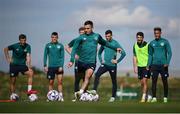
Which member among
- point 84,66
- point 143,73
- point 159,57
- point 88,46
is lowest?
point 143,73

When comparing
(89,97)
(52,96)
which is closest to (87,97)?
(89,97)

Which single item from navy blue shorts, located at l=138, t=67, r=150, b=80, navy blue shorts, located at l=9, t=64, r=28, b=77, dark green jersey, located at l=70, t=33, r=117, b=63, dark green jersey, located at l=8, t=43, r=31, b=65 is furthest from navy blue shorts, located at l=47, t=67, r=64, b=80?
navy blue shorts, located at l=138, t=67, r=150, b=80

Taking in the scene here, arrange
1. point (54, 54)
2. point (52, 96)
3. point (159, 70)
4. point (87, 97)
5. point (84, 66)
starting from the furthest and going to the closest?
point (54, 54) < point (159, 70) < point (52, 96) < point (84, 66) < point (87, 97)

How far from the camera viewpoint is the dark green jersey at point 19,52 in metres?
19.9

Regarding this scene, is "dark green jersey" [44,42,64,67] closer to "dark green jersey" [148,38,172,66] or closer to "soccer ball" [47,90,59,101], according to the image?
"soccer ball" [47,90,59,101]

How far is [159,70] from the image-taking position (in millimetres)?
18703

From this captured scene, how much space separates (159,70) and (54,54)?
11.3 feet

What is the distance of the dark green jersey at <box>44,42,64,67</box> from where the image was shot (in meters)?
19.5

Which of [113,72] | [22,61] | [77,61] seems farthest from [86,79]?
[22,61]

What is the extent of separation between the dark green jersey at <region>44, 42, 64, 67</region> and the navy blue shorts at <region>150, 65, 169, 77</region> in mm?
3031

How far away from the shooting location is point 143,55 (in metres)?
19.8

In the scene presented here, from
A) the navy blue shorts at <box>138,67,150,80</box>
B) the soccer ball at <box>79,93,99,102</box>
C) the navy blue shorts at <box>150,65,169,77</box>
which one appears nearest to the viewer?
the soccer ball at <box>79,93,99,102</box>

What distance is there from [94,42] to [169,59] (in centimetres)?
264

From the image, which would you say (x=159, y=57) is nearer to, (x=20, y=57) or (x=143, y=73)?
(x=143, y=73)
